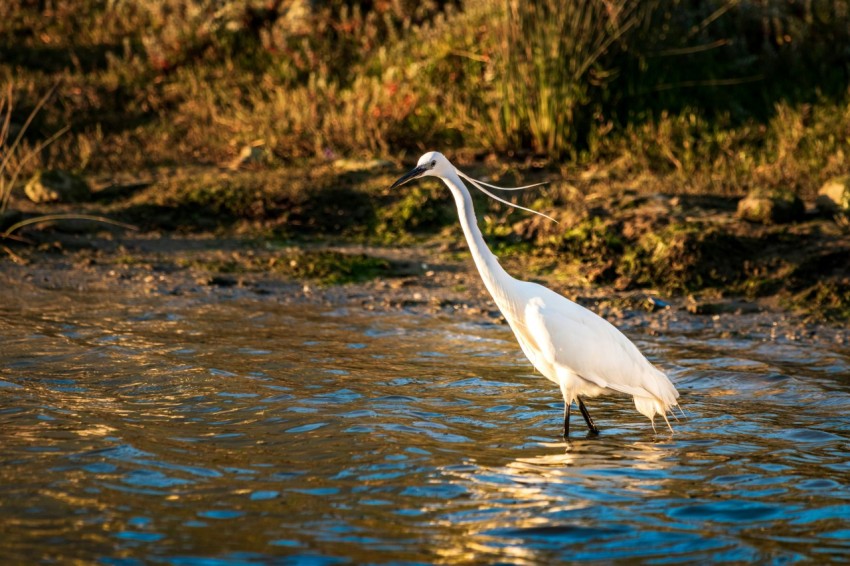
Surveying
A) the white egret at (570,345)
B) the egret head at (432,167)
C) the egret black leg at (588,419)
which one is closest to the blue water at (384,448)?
the egret black leg at (588,419)

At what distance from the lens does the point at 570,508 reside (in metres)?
4.67

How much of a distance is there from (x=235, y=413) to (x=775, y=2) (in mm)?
9465

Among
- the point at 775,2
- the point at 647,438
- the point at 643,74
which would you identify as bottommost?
the point at 647,438

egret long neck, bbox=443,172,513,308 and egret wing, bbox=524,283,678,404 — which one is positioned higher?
egret long neck, bbox=443,172,513,308

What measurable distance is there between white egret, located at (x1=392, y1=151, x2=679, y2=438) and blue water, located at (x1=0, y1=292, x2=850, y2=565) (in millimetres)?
235

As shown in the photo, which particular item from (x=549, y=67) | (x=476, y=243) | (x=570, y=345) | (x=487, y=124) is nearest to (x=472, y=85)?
(x=487, y=124)

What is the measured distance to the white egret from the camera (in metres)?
5.93

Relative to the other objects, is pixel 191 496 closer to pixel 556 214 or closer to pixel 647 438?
pixel 647 438

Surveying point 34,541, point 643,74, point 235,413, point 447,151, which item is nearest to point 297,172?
point 447,151

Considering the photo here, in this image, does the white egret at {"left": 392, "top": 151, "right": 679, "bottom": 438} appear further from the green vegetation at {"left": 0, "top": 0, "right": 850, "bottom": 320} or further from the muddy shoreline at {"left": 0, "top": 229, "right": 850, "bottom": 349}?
the green vegetation at {"left": 0, "top": 0, "right": 850, "bottom": 320}

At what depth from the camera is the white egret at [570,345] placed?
5.93 metres

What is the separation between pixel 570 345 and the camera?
19.5 ft

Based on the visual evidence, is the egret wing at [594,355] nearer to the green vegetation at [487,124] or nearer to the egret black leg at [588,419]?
the egret black leg at [588,419]

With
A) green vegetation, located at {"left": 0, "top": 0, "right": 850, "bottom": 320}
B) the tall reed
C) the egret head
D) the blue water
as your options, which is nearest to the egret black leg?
the blue water
